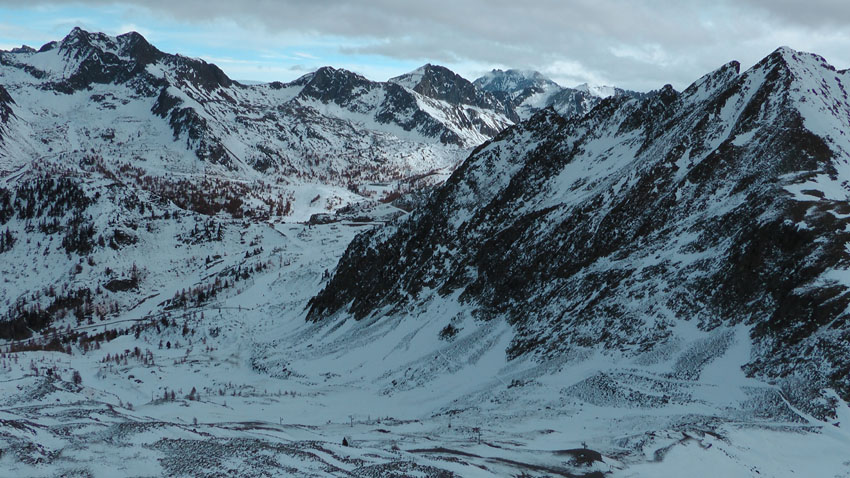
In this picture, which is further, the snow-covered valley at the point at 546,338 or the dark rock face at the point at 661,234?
the dark rock face at the point at 661,234

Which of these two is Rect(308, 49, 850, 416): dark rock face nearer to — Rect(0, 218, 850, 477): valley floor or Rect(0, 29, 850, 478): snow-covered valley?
Rect(0, 29, 850, 478): snow-covered valley

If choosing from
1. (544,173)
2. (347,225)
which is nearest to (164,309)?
(347,225)

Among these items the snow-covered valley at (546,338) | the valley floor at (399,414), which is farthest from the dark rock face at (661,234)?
the valley floor at (399,414)

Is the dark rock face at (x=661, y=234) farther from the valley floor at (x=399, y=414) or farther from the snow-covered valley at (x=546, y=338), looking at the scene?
the valley floor at (x=399, y=414)

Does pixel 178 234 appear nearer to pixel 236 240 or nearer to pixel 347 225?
pixel 236 240

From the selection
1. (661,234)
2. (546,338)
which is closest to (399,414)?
(546,338)

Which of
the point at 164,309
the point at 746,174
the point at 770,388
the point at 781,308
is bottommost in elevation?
the point at 164,309
